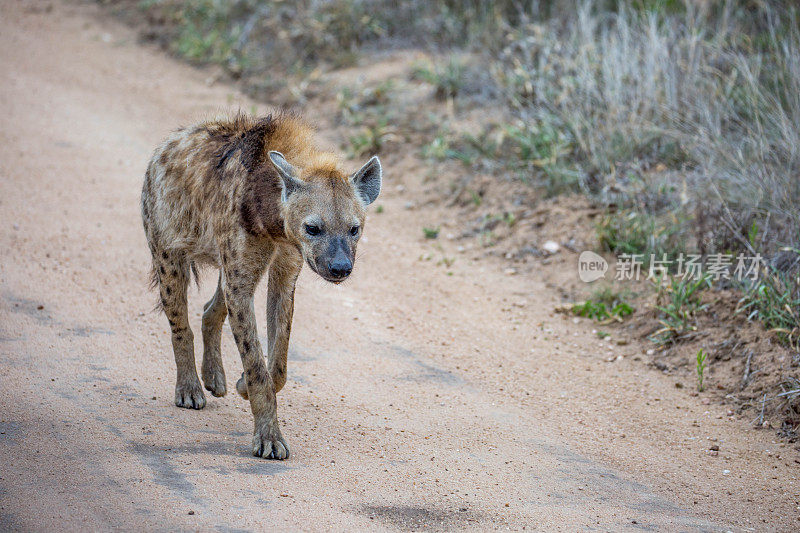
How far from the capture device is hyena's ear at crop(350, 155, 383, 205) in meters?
4.12

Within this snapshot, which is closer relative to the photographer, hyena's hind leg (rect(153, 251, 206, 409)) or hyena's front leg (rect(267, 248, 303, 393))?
hyena's front leg (rect(267, 248, 303, 393))

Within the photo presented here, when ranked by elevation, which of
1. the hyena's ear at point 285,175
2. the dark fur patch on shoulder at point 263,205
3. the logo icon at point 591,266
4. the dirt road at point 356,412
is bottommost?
the dirt road at point 356,412

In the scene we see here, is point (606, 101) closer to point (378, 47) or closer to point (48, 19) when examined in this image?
point (378, 47)

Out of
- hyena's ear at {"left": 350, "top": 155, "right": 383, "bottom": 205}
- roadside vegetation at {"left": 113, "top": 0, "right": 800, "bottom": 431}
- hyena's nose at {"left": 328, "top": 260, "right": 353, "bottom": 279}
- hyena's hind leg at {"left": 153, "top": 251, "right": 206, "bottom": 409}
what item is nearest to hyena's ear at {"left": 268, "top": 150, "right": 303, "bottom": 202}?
hyena's ear at {"left": 350, "top": 155, "right": 383, "bottom": 205}

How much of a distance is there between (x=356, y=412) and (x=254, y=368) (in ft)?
2.75

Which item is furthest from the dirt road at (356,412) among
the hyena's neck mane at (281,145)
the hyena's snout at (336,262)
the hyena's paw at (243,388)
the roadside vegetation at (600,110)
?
the hyena's neck mane at (281,145)

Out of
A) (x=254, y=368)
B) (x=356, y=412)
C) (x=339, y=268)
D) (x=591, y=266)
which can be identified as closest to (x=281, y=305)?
(x=254, y=368)

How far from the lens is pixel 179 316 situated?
15.4 ft

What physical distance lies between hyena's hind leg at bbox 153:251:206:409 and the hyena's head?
1037 millimetres

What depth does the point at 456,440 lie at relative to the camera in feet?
14.7

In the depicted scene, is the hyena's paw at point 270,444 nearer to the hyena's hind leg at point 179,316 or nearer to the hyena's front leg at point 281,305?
the hyena's front leg at point 281,305

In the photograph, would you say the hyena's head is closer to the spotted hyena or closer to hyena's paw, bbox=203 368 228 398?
the spotted hyena

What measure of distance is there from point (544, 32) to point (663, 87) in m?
2.05

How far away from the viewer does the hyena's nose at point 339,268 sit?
150 inches
